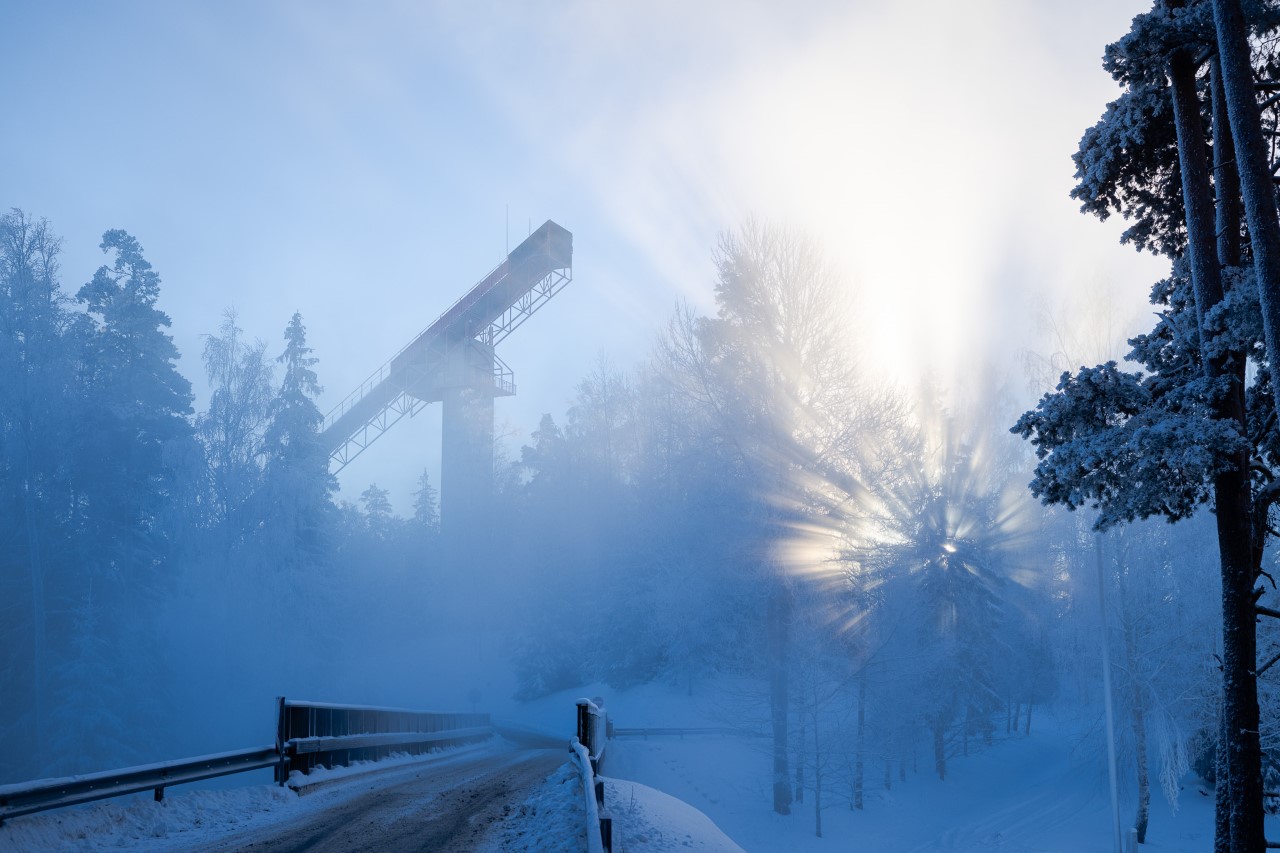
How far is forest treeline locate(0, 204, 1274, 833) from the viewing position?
77.3 ft

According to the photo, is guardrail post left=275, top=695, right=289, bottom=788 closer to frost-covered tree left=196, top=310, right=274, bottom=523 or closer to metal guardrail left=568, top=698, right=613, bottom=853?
metal guardrail left=568, top=698, right=613, bottom=853

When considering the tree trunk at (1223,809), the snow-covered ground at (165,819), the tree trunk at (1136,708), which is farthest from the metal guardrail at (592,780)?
the tree trunk at (1136,708)

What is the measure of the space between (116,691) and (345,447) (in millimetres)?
26088

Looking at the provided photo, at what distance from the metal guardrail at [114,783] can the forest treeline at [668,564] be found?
1393 cm

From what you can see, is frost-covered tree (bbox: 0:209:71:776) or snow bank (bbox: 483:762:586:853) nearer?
snow bank (bbox: 483:762:586:853)

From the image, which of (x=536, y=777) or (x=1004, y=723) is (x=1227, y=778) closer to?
(x=536, y=777)

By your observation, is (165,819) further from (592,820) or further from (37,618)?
(37,618)

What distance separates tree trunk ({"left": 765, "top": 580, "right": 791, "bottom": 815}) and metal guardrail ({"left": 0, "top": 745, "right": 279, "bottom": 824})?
1539cm

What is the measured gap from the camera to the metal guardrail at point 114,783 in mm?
7477

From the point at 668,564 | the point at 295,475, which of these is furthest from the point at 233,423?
the point at 668,564

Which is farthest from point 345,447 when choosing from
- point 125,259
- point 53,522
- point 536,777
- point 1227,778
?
point 1227,778

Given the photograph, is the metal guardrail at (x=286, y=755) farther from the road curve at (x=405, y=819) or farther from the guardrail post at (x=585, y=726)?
the guardrail post at (x=585, y=726)

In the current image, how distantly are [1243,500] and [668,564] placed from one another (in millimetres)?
17517

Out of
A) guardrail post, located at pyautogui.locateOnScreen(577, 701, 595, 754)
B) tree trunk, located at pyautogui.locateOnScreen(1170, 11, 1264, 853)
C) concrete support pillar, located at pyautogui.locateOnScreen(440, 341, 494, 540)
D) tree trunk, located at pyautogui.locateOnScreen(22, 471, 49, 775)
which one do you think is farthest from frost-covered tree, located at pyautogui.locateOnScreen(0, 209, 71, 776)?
tree trunk, located at pyautogui.locateOnScreen(1170, 11, 1264, 853)
